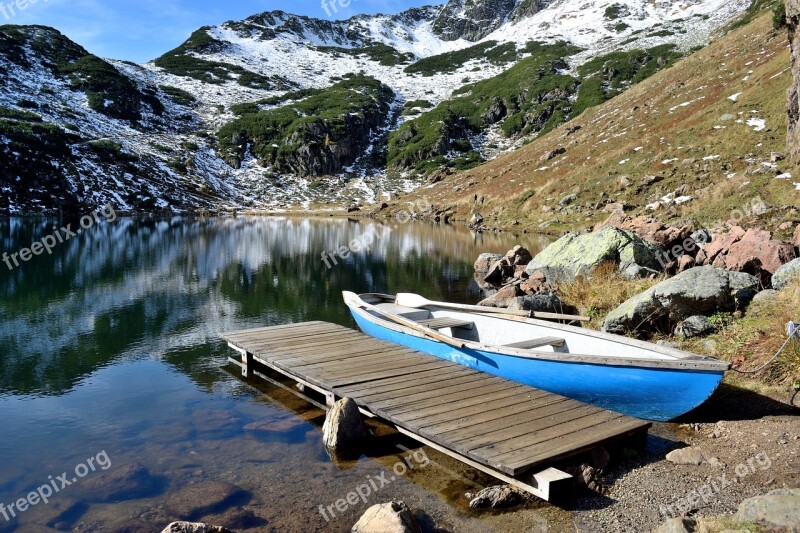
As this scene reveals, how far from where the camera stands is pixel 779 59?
171 feet

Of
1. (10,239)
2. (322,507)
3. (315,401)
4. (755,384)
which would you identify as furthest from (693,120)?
(10,239)

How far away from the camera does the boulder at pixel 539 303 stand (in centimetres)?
1803

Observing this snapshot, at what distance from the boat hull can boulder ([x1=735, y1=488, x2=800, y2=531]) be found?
3.87 metres

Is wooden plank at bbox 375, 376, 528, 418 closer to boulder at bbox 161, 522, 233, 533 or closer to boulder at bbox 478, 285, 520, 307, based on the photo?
boulder at bbox 161, 522, 233, 533

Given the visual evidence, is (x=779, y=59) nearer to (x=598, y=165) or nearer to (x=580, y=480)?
(x=598, y=165)

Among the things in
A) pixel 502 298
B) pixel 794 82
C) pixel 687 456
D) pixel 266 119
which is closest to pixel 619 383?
pixel 687 456

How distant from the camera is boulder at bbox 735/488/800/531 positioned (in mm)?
5695

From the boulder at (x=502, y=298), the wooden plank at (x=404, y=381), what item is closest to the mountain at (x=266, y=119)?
the boulder at (x=502, y=298)

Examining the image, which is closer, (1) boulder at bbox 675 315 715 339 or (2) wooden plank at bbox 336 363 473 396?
(2) wooden plank at bbox 336 363 473 396

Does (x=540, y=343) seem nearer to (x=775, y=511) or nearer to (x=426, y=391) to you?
(x=426, y=391)

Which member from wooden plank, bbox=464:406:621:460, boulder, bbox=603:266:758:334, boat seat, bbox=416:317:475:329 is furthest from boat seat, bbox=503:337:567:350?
boat seat, bbox=416:317:475:329

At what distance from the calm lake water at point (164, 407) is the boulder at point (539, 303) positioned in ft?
24.2

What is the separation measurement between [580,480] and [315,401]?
22.3 feet

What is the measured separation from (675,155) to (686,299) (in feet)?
136
